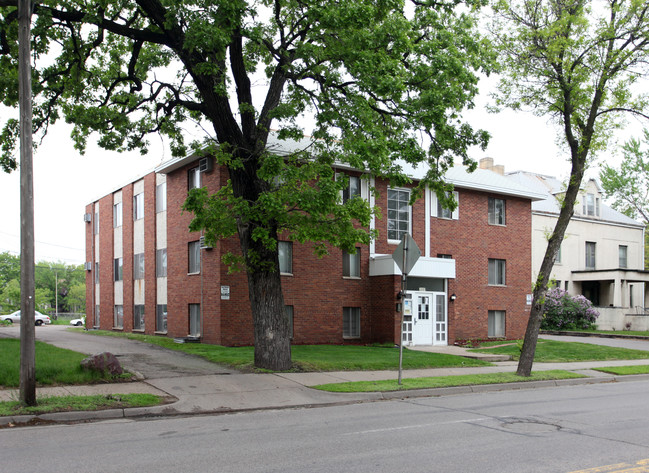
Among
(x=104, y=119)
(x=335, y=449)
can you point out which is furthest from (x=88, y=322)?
(x=335, y=449)

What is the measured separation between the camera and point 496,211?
2970 centimetres

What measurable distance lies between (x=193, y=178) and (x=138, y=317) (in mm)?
8670

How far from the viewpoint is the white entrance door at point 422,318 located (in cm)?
2519

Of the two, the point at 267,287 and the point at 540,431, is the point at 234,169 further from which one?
the point at 540,431

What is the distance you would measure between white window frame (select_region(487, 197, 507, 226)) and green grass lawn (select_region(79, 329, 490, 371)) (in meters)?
10.1

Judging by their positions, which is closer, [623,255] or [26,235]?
[26,235]

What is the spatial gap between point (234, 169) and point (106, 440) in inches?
308

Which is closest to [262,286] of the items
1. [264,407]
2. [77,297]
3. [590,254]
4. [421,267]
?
[264,407]

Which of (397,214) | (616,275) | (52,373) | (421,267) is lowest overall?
(52,373)

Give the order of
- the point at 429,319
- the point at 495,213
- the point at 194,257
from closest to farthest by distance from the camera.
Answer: the point at 194,257 < the point at 429,319 < the point at 495,213

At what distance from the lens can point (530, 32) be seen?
15844mm

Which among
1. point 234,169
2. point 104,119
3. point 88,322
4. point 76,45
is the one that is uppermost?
point 76,45

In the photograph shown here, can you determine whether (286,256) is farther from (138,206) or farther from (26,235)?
(26,235)

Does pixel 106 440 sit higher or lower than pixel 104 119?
lower
